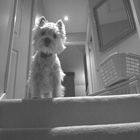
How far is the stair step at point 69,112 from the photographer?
1283mm

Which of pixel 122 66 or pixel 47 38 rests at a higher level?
pixel 47 38

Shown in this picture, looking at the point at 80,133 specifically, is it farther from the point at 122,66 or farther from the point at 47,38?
the point at 47,38

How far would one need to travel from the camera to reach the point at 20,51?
262cm

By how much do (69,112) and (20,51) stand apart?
1604 mm

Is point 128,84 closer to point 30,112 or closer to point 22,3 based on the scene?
point 30,112

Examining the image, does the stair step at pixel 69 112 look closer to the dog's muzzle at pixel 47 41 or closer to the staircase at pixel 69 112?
the staircase at pixel 69 112

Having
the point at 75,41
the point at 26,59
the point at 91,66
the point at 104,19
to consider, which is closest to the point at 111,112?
the point at 26,59

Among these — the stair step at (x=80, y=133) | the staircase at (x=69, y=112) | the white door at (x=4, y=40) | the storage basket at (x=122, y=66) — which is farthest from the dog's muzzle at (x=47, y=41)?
the stair step at (x=80, y=133)

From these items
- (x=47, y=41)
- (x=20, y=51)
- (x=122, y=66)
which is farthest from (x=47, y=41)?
(x=122, y=66)

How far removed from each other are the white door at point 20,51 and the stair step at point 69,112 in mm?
903

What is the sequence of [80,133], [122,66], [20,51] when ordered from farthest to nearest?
[20,51] → [122,66] → [80,133]

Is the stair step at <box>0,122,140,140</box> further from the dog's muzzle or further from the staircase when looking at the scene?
the dog's muzzle

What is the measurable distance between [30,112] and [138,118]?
30.6 inches

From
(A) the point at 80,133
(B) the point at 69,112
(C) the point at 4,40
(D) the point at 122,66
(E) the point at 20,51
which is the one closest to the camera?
(A) the point at 80,133
